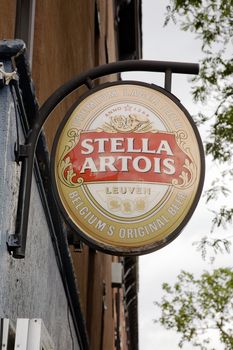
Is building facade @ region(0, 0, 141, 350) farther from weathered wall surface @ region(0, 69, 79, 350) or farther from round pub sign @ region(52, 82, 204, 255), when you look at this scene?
round pub sign @ region(52, 82, 204, 255)

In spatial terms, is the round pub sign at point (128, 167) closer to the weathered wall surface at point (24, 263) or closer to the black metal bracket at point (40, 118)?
the black metal bracket at point (40, 118)

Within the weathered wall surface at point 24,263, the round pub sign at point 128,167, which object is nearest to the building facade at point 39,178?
the weathered wall surface at point 24,263

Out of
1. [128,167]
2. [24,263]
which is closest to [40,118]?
Answer: [128,167]

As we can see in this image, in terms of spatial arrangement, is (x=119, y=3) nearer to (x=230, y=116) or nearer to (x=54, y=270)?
(x=230, y=116)

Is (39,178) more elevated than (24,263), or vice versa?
(39,178)

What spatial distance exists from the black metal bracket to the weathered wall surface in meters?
0.06

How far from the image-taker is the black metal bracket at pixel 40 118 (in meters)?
4.66

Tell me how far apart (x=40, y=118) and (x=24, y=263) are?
1.04 metres

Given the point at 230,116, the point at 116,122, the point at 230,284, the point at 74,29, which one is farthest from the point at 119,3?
the point at 116,122

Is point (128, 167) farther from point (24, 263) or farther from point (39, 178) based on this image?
point (39, 178)

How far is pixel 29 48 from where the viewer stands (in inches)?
241

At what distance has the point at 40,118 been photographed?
477cm

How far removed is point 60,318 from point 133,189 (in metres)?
3.26

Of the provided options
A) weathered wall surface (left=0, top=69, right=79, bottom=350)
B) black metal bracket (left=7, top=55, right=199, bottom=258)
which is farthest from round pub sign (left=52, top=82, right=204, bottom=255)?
weathered wall surface (left=0, top=69, right=79, bottom=350)
